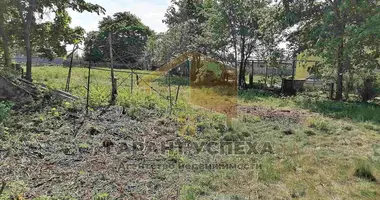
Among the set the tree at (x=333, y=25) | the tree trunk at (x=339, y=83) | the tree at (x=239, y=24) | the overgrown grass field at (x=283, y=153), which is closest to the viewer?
the overgrown grass field at (x=283, y=153)

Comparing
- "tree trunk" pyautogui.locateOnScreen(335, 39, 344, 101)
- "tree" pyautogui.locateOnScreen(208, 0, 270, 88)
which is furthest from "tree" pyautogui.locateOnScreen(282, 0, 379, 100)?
"tree" pyautogui.locateOnScreen(208, 0, 270, 88)

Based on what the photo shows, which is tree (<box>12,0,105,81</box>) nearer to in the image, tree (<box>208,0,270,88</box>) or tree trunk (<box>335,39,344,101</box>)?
tree (<box>208,0,270,88</box>)

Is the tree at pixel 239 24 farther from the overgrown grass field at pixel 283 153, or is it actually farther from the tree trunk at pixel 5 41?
the tree trunk at pixel 5 41

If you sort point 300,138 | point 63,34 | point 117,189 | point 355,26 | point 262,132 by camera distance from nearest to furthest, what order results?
point 117,189, point 300,138, point 262,132, point 355,26, point 63,34

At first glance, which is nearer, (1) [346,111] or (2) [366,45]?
(1) [346,111]

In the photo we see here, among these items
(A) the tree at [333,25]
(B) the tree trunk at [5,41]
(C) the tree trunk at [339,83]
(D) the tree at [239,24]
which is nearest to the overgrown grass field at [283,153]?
(A) the tree at [333,25]

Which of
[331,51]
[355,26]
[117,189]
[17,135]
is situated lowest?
[117,189]

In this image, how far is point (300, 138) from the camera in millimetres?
5410

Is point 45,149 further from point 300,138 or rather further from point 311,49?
point 311,49

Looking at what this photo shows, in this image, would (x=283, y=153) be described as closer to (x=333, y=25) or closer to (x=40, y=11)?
(x=333, y=25)

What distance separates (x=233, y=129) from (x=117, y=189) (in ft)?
10.1

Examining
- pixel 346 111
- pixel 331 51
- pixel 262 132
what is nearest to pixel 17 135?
pixel 262 132

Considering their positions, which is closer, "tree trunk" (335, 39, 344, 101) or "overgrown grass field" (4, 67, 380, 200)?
"overgrown grass field" (4, 67, 380, 200)

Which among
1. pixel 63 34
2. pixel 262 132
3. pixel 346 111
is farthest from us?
pixel 63 34
